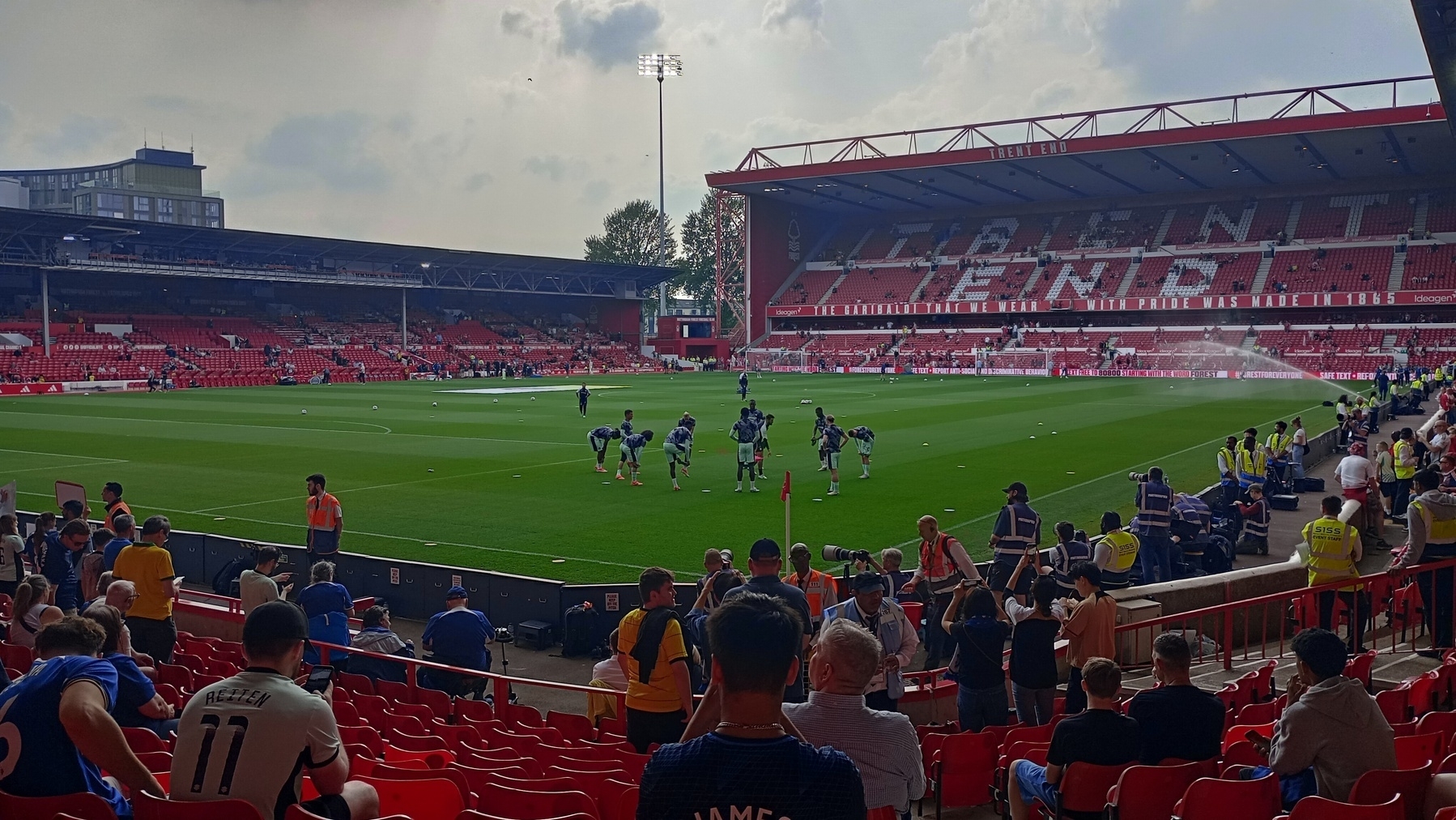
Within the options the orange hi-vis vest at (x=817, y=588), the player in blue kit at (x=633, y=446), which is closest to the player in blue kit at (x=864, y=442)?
the player in blue kit at (x=633, y=446)

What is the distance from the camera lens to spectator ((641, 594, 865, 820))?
272cm

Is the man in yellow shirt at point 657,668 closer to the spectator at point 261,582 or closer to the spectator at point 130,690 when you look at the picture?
the spectator at point 130,690

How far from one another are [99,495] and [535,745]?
19.6 metres

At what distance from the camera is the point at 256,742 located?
384 centimetres

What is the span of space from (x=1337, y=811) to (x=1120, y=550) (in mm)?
7798

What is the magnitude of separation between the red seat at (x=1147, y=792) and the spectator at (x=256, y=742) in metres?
3.35

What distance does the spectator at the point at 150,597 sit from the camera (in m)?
9.07

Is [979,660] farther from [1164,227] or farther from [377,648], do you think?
[1164,227]

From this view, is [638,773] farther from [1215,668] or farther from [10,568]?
[10,568]

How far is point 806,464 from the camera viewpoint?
26.5 m

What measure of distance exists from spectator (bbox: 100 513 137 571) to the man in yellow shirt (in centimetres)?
671

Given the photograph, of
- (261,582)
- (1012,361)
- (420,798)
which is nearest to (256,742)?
(420,798)

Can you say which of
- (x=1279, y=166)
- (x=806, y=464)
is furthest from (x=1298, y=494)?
(x=1279, y=166)

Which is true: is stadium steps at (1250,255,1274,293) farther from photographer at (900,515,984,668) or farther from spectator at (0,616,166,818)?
spectator at (0,616,166,818)
